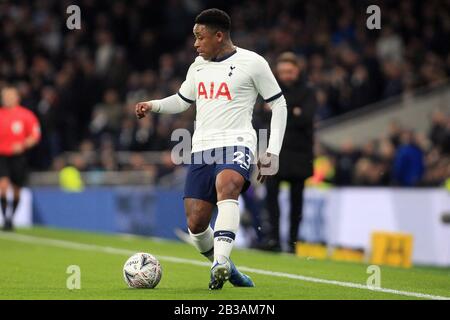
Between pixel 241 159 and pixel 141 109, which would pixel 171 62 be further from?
pixel 241 159

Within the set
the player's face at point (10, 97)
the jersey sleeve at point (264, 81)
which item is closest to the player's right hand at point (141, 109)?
the jersey sleeve at point (264, 81)

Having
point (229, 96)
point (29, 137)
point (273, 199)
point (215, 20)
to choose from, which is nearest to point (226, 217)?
point (229, 96)

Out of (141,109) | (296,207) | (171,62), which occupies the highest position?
(171,62)

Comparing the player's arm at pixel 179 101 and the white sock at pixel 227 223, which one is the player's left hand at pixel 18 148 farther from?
the white sock at pixel 227 223

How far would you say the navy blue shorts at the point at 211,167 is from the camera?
27.2 feet

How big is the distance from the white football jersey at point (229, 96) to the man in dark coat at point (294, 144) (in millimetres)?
4394

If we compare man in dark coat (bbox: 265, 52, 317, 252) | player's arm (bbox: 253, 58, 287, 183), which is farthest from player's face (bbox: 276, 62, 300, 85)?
player's arm (bbox: 253, 58, 287, 183)

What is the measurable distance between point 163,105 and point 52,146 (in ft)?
52.2

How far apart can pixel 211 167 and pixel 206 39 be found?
986 millimetres

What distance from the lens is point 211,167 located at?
27.5 ft

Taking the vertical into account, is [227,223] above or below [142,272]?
above

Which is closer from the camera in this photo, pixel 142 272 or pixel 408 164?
pixel 142 272
